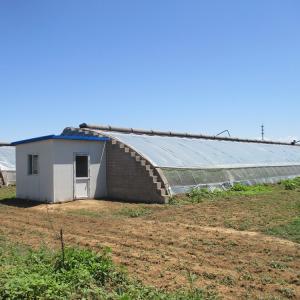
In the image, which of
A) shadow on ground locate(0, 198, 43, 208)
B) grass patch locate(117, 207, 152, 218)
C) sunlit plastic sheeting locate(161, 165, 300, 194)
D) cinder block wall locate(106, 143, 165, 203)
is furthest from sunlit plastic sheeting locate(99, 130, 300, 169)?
shadow on ground locate(0, 198, 43, 208)

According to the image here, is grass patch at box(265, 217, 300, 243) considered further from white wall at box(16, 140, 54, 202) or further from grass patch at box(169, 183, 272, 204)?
white wall at box(16, 140, 54, 202)

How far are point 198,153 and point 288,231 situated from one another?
47.7ft

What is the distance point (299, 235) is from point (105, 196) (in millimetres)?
12532

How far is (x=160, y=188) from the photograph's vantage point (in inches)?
763

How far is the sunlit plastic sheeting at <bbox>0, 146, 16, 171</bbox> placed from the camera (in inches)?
1270

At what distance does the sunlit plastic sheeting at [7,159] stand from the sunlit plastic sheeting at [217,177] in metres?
16.6

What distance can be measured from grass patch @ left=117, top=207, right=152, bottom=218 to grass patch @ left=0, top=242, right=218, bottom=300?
7.74 m

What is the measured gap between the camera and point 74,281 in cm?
683

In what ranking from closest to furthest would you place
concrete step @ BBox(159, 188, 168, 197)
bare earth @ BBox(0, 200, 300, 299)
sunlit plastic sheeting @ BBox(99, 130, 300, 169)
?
bare earth @ BBox(0, 200, 300, 299) → concrete step @ BBox(159, 188, 168, 197) → sunlit plastic sheeting @ BBox(99, 130, 300, 169)

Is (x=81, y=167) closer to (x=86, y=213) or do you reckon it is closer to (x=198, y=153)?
Answer: (x=86, y=213)

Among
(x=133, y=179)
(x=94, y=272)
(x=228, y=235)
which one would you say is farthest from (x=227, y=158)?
(x=94, y=272)

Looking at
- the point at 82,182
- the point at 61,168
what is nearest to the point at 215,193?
the point at 82,182

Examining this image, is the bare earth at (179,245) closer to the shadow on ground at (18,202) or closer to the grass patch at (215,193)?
A: the grass patch at (215,193)

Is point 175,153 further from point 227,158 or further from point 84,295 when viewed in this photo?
point 84,295
